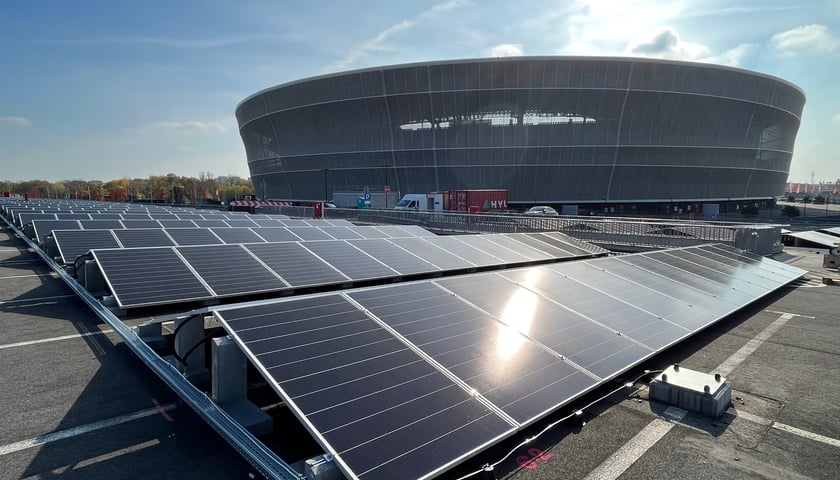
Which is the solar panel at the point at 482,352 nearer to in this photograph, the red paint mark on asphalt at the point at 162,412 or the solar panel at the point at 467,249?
the red paint mark on asphalt at the point at 162,412

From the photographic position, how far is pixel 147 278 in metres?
9.62

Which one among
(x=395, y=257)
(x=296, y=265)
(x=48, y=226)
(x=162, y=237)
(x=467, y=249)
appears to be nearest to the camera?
(x=296, y=265)

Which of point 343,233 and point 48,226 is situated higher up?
point 48,226

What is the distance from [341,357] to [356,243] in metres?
9.84

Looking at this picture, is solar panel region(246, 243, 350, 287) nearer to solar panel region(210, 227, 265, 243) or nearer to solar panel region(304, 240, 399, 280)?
solar panel region(304, 240, 399, 280)

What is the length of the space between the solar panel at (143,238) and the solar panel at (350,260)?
510 cm

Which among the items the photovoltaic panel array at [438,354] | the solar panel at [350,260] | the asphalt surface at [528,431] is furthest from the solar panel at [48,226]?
the photovoltaic panel array at [438,354]

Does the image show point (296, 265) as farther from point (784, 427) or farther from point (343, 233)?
point (784, 427)

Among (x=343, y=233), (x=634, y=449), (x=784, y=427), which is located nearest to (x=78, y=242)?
(x=343, y=233)

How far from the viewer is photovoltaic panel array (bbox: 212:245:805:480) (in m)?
4.23

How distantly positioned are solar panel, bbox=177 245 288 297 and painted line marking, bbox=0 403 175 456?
3.49 meters

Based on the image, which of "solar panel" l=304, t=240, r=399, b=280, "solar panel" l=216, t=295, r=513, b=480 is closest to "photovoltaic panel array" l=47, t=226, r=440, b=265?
"solar panel" l=304, t=240, r=399, b=280

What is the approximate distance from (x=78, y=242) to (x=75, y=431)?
10.5 meters

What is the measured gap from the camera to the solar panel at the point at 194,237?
15.5 metres
